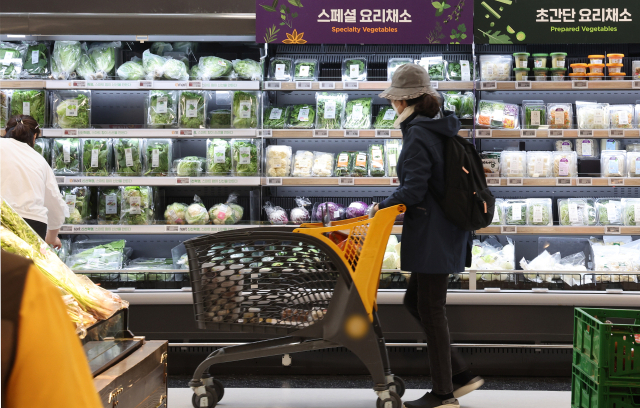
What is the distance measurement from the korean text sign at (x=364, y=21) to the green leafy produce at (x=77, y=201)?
5.48 feet

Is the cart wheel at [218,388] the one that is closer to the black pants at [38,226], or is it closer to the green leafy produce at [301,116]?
the black pants at [38,226]

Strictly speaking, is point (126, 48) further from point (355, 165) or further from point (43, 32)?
point (355, 165)

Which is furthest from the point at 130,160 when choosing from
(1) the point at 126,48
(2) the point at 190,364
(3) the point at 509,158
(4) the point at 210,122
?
(3) the point at 509,158

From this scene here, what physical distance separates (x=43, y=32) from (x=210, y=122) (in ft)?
4.13

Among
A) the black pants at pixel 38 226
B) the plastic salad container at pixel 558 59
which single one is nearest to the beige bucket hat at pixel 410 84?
the plastic salad container at pixel 558 59

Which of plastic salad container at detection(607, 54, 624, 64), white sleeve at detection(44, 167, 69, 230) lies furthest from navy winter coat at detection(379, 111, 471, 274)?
white sleeve at detection(44, 167, 69, 230)

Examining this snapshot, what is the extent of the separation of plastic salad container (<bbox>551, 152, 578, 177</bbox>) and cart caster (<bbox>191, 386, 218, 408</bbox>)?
2724 mm

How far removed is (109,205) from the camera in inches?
162

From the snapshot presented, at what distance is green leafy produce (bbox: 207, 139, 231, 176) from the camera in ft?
13.5

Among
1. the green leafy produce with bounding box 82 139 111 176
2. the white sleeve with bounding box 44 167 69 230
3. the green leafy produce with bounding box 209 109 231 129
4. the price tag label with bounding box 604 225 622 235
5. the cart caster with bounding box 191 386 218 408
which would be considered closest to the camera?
the cart caster with bounding box 191 386 218 408

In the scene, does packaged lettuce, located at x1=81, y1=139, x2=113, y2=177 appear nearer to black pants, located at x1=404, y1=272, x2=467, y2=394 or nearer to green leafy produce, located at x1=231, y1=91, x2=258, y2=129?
green leafy produce, located at x1=231, y1=91, x2=258, y2=129

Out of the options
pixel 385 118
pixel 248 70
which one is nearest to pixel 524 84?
pixel 385 118

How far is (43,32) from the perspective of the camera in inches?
154

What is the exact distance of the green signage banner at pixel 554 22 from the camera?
3.87m
